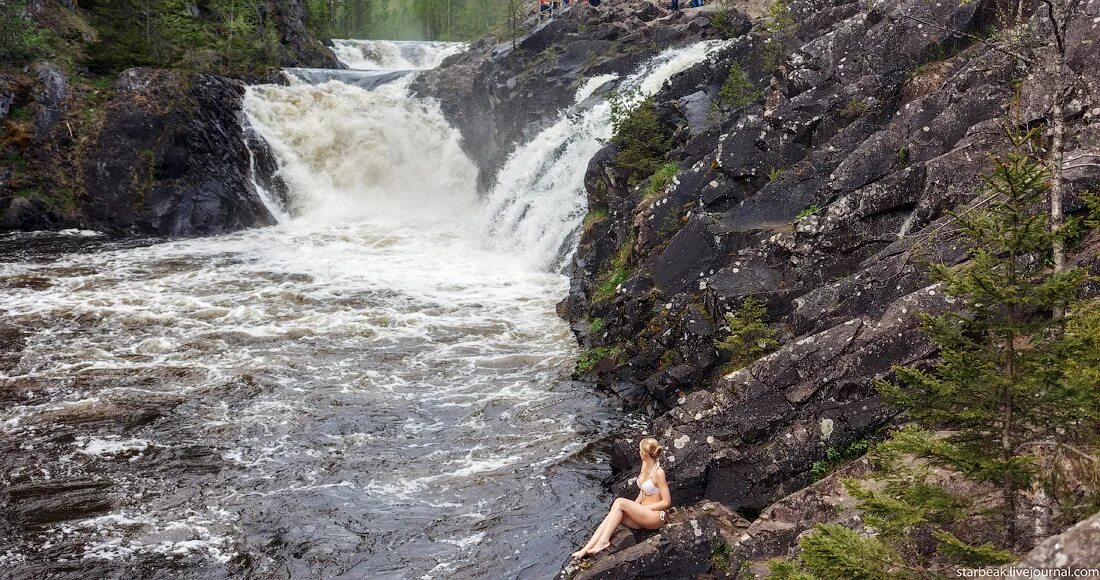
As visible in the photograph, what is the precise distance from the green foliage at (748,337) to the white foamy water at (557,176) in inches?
434

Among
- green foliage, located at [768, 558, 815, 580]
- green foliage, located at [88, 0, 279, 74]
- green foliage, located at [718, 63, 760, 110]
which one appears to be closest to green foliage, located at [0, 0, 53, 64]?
green foliage, located at [88, 0, 279, 74]

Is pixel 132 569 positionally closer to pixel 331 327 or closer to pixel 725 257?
pixel 331 327

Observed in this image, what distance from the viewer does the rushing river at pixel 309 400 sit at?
10.0 meters

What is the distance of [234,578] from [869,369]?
8.38 meters

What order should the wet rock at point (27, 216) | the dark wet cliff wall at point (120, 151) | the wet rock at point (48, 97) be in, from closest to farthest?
the wet rock at point (27, 216) → the dark wet cliff wall at point (120, 151) → the wet rock at point (48, 97)

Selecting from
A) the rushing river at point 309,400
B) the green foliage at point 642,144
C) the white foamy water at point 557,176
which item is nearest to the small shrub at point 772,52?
the green foliage at point 642,144

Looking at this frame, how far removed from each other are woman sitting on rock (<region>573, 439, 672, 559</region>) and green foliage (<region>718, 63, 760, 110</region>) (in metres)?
12.3

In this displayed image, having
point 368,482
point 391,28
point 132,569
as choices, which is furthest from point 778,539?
point 391,28

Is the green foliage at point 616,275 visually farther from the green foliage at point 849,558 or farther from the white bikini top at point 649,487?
the green foliage at point 849,558

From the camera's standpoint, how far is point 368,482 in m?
11.7

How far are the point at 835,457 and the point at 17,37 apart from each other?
114 feet

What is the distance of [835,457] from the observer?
9062mm

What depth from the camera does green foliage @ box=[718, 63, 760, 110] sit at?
18.9 meters

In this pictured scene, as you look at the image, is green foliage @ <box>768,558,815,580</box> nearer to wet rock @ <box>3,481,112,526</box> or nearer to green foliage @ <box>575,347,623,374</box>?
green foliage @ <box>575,347,623,374</box>
